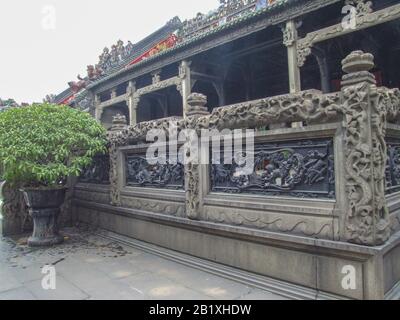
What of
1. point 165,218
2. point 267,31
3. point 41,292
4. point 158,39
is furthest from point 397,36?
point 158,39

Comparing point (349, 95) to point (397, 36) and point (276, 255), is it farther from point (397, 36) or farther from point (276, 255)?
point (397, 36)

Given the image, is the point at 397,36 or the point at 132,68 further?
the point at 132,68

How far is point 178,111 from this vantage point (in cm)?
1458

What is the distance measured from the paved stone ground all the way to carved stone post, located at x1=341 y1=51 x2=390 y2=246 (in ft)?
3.30

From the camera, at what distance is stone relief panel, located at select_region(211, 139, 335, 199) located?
2921 mm

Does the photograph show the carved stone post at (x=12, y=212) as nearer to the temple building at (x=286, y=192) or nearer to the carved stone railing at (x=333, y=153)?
the temple building at (x=286, y=192)

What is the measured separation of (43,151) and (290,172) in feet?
12.1

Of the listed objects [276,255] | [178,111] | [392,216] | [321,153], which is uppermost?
[178,111]

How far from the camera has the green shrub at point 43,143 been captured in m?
4.82

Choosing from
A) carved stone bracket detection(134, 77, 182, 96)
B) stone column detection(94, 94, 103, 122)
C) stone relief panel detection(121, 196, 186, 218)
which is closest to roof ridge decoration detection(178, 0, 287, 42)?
carved stone bracket detection(134, 77, 182, 96)

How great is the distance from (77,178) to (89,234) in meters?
1.55

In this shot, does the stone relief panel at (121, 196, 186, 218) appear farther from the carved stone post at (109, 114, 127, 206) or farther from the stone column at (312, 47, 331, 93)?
the stone column at (312, 47, 331, 93)

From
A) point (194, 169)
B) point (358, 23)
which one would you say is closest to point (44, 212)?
point (194, 169)

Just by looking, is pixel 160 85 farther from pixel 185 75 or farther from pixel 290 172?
pixel 290 172
